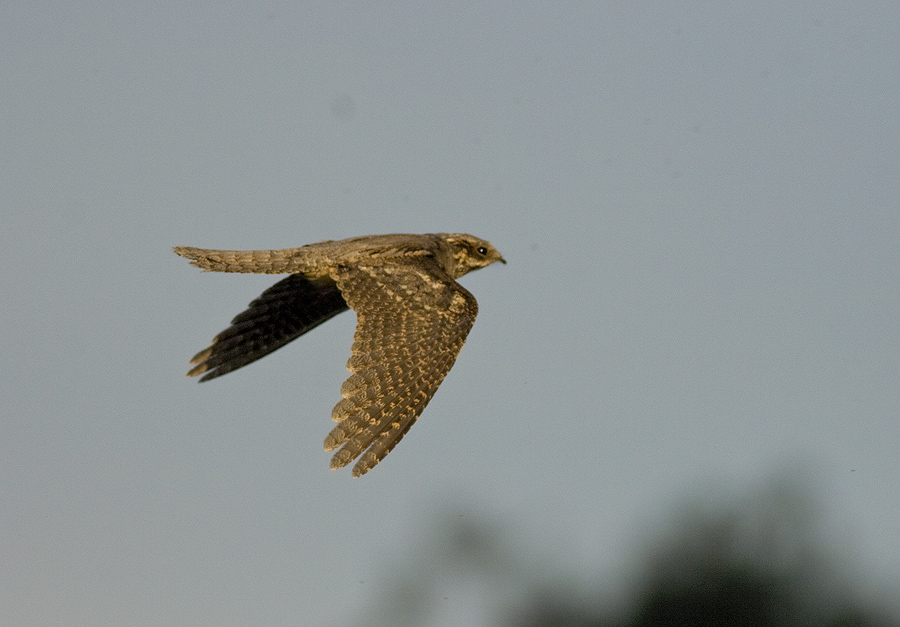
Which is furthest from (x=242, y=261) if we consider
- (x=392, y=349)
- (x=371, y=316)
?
(x=392, y=349)

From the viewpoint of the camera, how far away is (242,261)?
45.3ft

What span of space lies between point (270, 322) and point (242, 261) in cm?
191

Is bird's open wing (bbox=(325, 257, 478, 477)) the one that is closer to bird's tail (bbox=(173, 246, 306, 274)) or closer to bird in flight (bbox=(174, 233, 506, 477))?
bird in flight (bbox=(174, 233, 506, 477))

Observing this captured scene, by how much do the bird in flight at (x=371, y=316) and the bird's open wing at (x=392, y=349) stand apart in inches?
0.4

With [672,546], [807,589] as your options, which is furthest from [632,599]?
[807,589]

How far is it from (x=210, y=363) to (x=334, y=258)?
2651mm

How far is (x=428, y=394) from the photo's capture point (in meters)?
12.5

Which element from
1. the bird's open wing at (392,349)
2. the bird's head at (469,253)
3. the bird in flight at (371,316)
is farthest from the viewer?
the bird's head at (469,253)

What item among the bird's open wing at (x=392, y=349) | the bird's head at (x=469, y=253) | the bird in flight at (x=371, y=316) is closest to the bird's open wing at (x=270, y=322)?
the bird in flight at (x=371, y=316)

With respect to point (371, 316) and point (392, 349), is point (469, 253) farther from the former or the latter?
point (392, 349)

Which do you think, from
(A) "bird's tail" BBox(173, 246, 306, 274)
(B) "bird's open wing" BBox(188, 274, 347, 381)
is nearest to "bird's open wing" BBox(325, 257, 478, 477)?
(A) "bird's tail" BBox(173, 246, 306, 274)

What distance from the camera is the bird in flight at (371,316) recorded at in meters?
12.1

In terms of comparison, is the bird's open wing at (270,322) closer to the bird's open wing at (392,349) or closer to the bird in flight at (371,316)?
the bird in flight at (371,316)

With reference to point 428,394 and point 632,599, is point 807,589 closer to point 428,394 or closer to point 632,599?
point 632,599
